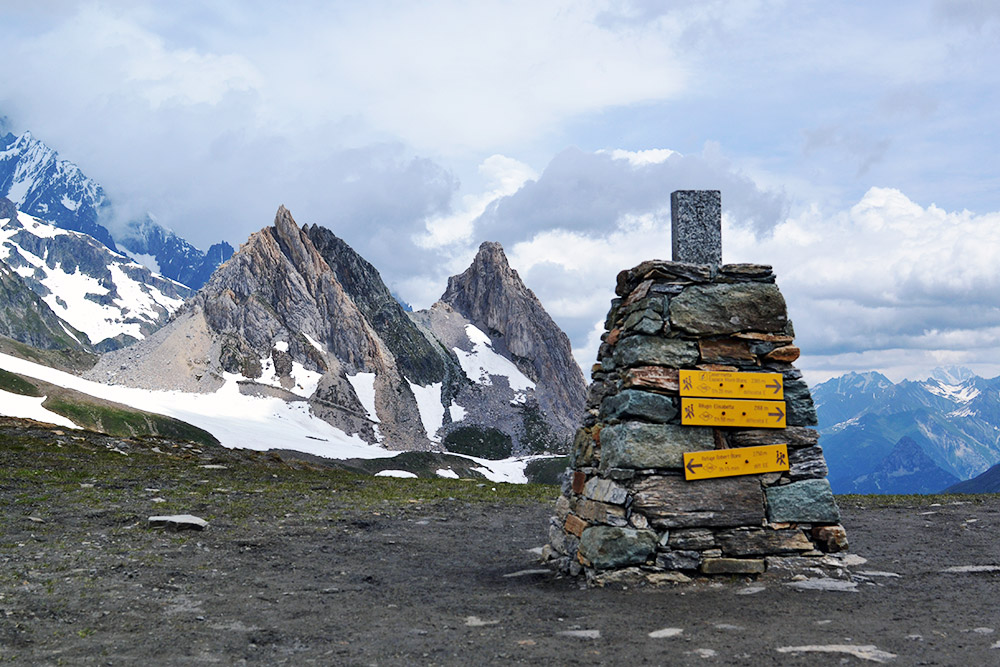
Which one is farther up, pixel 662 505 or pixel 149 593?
pixel 662 505

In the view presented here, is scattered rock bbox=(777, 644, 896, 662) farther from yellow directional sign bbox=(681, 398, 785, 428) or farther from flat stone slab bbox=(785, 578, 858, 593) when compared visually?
yellow directional sign bbox=(681, 398, 785, 428)

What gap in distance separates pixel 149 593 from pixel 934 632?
37.5ft

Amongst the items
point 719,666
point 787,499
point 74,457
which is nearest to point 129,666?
point 719,666

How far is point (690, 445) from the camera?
14.1 meters

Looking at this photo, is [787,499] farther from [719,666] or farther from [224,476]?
[224,476]

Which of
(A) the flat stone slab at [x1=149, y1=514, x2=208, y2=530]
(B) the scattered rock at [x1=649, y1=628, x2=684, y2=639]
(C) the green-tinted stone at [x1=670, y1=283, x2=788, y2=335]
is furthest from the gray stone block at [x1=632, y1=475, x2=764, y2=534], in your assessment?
(A) the flat stone slab at [x1=149, y1=514, x2=208, y2=530]

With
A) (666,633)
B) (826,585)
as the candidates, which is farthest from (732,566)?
(666,633)

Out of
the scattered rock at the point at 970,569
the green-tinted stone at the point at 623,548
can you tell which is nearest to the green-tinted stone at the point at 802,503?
the scattered rock at the point at 970,569

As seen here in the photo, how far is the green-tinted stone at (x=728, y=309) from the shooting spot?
1454 centimetres

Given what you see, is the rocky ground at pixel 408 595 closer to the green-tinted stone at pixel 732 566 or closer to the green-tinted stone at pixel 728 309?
the green-tinted stone at pixel 732 566

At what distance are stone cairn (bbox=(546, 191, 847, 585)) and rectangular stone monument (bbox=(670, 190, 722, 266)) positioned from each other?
0.02m

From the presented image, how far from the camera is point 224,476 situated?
29016 mm

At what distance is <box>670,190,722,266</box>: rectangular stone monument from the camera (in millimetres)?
15336

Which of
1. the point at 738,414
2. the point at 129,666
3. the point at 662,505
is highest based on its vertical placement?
the point at 738,414
